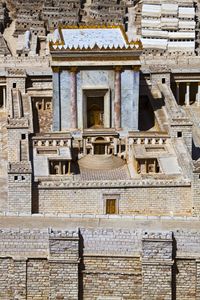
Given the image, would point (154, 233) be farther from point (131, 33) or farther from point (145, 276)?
point (131, 33)

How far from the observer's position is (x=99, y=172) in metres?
44.1

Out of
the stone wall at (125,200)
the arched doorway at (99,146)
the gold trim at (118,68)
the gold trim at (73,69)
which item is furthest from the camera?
the gold trim at (118,68)

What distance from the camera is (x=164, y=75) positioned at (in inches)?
2218

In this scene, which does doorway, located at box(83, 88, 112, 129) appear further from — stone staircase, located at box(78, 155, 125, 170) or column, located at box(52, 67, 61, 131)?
stone staircase, located at box(78, 155, 125, 170)

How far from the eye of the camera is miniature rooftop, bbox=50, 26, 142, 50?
48156mm

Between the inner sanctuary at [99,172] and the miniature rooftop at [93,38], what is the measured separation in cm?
8

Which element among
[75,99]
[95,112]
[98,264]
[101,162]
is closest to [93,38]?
[75,99]

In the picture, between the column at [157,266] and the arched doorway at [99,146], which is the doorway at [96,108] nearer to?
the arched doorway at [99,146]

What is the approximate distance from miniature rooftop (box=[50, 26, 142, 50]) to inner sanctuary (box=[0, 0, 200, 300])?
3.0 inches

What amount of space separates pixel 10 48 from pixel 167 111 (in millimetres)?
32560

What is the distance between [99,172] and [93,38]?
11220mm

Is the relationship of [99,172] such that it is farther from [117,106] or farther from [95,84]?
[95,84]

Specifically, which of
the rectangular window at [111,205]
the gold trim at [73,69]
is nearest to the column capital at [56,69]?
the gold trim at [73,69]

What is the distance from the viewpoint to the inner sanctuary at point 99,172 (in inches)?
1231
